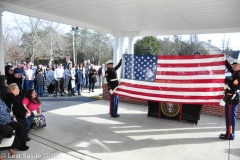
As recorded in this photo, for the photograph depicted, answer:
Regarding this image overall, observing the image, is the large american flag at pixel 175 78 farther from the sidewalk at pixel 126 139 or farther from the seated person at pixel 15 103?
the seated person at pixel 15 103

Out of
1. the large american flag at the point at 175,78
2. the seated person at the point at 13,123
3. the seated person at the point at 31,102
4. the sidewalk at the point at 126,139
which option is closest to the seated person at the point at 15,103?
the seated person at the point at 13,123

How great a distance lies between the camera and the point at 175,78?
4523 millimetres

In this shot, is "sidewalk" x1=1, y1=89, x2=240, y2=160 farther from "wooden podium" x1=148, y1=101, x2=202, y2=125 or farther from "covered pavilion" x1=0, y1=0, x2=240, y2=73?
"covered pavilion" x1=0, y1=0, x2=240, y2=73

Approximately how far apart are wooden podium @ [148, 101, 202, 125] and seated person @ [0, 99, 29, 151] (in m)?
3.61

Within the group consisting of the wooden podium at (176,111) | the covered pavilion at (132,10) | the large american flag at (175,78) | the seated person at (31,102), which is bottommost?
the wooden podium at (176,111)

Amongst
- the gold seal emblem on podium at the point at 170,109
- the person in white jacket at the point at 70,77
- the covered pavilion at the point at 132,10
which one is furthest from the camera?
the person in white jacket at the point at 70,77

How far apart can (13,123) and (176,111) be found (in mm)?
4162

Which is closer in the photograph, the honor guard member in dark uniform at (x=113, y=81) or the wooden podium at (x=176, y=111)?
the wooden podium at (x=176, y=111)

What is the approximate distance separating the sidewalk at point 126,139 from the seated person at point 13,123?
189mm

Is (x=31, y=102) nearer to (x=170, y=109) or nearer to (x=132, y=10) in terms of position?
(x=132, y=10)

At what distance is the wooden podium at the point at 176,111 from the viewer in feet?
17.1

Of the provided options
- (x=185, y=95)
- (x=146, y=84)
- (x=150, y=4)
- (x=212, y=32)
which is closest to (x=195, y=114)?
(x=185, y=95)

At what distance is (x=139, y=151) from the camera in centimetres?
362

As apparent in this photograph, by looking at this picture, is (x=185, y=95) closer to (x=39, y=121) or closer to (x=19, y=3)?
(x=39, y=121)
